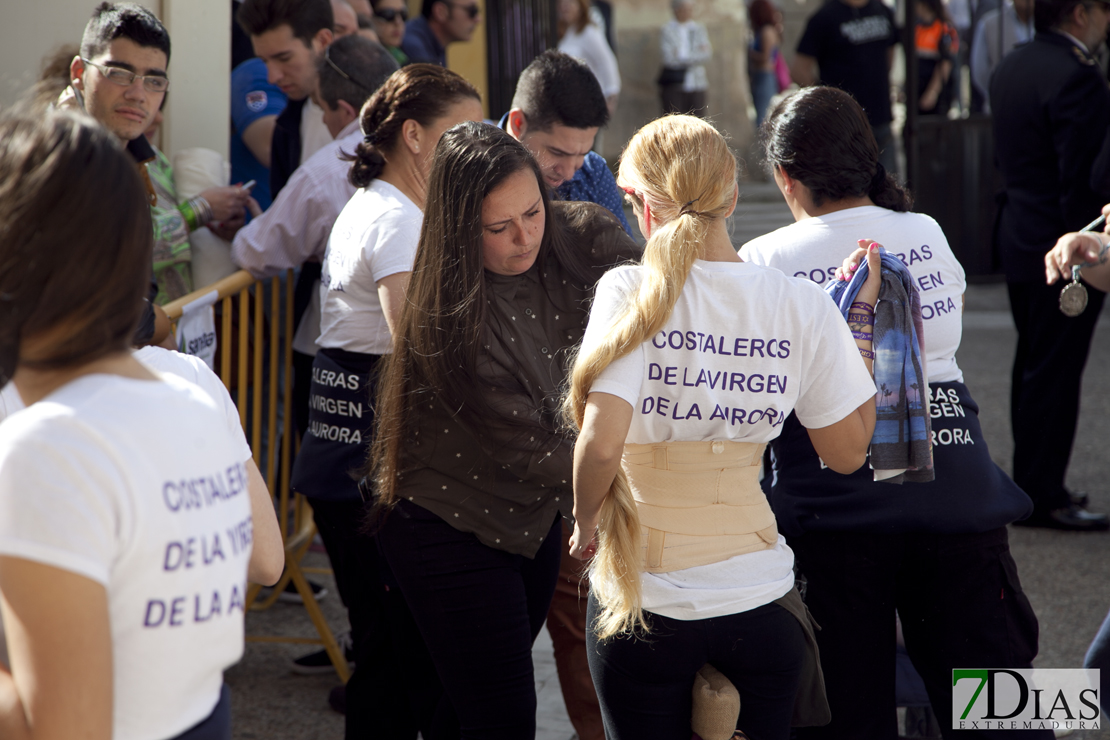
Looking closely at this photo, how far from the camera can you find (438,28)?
6148mm

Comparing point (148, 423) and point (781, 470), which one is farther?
point (781, 470)

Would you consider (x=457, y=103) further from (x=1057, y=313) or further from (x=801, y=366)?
(x=1057, y=313)

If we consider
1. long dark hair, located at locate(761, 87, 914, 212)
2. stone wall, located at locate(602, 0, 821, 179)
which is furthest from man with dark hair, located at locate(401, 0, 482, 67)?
stone wall, located at locate(602, 0, 821, 179)

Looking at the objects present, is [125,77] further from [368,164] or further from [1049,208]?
[1049,208]

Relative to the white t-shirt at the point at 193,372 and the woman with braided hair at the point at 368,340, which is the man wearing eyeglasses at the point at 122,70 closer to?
the woman with braided hair at the point at 368,340

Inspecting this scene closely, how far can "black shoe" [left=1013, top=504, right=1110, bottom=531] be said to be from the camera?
4.69 meters

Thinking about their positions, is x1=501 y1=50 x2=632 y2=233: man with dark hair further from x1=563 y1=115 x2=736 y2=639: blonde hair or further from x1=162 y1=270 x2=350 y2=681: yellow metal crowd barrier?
x1=563 y1=115 x2=736 y2=639: blonde hair

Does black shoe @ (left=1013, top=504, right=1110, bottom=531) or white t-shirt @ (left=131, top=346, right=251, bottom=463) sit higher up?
white t-shirt @ (left=131, top=346, right=251, bottom=463)

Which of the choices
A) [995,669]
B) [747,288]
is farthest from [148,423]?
[995,669]

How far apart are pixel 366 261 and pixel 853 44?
6447 mm

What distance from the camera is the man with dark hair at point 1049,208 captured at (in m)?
4.61

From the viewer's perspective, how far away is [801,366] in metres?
1.96

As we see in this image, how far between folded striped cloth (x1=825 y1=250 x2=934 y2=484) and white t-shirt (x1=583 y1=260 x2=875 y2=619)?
0.23 meters

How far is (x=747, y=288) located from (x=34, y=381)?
3.94ft
